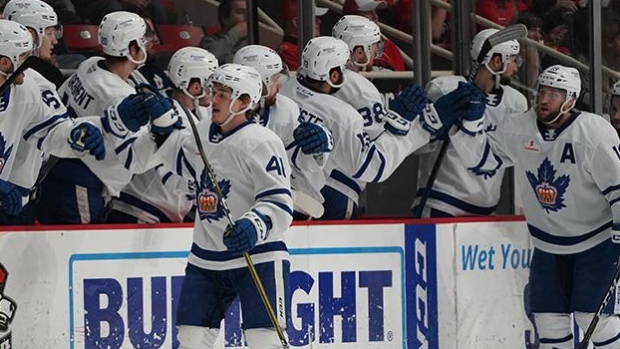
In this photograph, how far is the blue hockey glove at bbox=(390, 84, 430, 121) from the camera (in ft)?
21.3

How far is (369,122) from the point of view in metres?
6.52

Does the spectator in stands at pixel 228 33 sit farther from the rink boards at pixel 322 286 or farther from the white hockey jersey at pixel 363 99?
the rink boards at pixel 322 286

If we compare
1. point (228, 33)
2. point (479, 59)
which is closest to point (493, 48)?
point (479, 59)

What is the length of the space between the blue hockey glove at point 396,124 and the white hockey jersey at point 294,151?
0.94 feet

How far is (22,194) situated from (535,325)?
198cm

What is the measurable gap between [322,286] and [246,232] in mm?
1083

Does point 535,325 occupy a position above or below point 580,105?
below

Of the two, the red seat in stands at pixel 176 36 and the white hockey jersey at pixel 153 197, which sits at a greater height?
the red seat in stands at pixel 176 36

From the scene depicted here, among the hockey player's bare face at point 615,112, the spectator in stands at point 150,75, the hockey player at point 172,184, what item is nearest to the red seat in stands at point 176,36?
the spectator in stands at point 150,75

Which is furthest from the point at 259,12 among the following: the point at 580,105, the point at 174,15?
the point at 580,105

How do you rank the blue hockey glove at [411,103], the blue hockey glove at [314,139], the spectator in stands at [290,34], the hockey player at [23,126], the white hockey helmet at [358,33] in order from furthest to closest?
the spectator in stands at [290,34]
the white hockey helmet at [358,33]
the blue hockey glove at [411,103]
the blue hockey glove at [314,139]
the hockey player at [23,126]

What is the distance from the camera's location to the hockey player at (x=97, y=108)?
242 inches

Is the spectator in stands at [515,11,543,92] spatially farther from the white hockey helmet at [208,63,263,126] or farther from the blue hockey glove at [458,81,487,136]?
the white hockey helmet at [208,63,263,126]

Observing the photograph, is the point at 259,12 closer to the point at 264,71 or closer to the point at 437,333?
the point at 264,71
